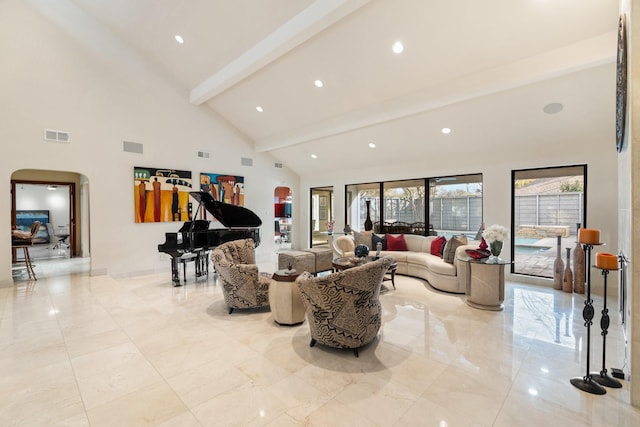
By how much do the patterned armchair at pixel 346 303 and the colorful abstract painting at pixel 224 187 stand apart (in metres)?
6.22

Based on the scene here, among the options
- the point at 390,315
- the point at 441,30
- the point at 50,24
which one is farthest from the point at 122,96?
the point at 390,315

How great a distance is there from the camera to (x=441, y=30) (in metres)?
4.25

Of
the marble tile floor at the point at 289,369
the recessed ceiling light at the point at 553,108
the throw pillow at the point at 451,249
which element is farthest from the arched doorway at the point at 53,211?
the recessed ceiling light at the point at 553,108

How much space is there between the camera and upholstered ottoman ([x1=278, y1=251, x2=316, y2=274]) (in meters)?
6.11

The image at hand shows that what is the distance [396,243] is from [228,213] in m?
3.95

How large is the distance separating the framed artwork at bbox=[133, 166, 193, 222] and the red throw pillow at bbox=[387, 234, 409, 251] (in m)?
5.22

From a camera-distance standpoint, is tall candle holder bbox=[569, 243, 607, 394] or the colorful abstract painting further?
the colorful abstract painting

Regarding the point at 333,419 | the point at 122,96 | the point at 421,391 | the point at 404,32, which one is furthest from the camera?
the point at 122,96

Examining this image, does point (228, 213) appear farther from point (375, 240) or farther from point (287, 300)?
point (287, 300)

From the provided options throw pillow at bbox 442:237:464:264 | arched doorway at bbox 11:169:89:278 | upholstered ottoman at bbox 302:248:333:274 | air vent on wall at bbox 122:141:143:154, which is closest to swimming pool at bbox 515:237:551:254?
throw pillow at bbox 442:237:464:264

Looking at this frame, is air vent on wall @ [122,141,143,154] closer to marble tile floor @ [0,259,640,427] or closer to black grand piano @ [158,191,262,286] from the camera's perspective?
black grand piano @ [158,191,262,286]

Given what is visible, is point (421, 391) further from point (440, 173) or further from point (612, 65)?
point (440, 173)

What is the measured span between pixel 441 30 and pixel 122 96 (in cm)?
680

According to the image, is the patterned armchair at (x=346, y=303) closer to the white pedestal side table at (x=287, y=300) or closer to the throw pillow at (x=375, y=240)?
the white pedestal side table at (x=287, y=300)
